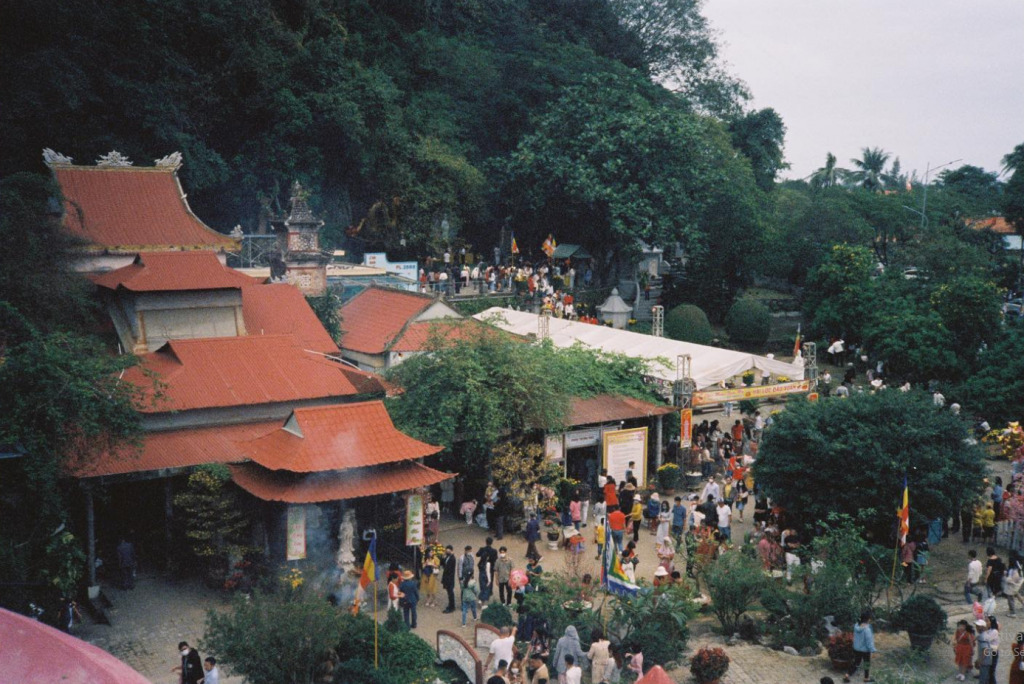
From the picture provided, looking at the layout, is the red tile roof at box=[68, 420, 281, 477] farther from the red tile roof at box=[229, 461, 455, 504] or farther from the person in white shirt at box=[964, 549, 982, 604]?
the person in white shirt at box=[964, 549, 982, 604]

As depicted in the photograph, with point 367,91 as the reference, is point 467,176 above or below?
below

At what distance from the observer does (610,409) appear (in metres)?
25.0

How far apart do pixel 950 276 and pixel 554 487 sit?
2431 centimetres

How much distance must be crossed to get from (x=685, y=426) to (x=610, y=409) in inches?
82.0

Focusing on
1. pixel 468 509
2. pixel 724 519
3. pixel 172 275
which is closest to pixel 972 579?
pixel 724 519

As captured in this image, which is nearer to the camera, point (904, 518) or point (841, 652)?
point (841, 652)

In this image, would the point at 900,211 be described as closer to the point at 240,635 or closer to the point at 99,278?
the point at 99,278

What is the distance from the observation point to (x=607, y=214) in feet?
152

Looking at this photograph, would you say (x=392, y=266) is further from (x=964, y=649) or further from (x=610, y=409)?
(x=964, y=649)

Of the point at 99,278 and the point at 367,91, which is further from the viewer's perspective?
the point at 367,91

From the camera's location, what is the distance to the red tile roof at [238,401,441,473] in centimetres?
1819

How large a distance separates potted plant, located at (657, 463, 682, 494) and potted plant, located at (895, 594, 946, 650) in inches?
351

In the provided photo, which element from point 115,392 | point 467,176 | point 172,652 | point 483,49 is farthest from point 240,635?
point 483,49

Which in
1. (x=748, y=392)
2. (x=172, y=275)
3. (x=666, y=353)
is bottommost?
(x=748, y=392)
